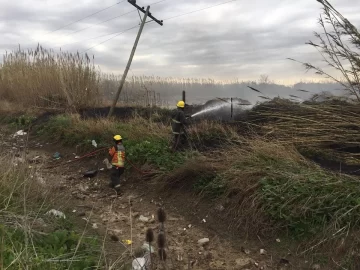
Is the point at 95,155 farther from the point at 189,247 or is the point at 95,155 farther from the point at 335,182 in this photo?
the point at 335,182

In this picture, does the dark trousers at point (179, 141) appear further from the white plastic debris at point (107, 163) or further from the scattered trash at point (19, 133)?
the scattered trash at point (19, 133)

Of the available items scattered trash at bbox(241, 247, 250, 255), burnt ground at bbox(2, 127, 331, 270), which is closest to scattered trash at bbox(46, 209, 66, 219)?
burnt ground at bbox(2, 127, 331, 270)

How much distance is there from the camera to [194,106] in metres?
10.2

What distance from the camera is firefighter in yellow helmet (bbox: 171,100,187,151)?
639 cm

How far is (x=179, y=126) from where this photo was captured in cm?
646

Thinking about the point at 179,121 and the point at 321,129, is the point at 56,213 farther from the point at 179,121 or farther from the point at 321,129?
the point at 321,129

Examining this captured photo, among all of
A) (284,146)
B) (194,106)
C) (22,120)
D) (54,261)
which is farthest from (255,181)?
(22,120)

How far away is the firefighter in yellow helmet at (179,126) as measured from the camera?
639cm

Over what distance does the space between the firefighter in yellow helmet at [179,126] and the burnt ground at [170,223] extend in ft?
3.00

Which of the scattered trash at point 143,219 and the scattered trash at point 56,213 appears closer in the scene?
the scattered trash at point 56,213

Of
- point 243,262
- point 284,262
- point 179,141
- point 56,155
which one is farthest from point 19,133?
point 284,262

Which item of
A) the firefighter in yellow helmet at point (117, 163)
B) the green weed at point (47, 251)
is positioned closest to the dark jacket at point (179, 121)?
the firefighter in yellow helmet at point (117, 163)

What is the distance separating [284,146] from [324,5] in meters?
1.94

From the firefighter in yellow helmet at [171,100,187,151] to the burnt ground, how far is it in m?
0.91
